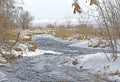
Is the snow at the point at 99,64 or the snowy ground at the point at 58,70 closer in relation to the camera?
the snowy ground at the point at 58,70

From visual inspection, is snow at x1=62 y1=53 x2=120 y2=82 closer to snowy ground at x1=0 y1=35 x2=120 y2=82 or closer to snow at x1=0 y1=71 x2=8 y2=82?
snowy ground at x1=0 y1=35 x2=120 y2=82

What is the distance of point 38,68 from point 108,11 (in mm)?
3467

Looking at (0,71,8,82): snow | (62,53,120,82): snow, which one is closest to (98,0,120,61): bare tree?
(62,53,120,82): snow

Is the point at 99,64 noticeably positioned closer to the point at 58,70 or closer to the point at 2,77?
the point at 58,70

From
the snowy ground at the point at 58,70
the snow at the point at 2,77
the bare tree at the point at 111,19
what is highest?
the bare tree at the point at 111,19

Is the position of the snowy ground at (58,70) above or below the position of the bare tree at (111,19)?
below

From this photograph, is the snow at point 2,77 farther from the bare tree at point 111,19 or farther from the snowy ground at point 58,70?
the bare tree at point 111,19

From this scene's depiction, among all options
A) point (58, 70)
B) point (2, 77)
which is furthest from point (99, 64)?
point (2, 77)

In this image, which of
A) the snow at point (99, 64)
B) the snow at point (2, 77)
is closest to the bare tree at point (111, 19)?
the snow at point (99, 64)

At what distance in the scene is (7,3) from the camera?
11531mm

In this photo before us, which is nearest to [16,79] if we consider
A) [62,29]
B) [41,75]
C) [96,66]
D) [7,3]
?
[41,75]

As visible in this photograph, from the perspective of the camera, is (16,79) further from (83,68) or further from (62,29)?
(62,29)

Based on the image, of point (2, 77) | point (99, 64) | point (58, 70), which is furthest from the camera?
point (99, 64)

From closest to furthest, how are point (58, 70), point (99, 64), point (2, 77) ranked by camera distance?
point (2, 77) < point (58, 70) < point (99, 64)
